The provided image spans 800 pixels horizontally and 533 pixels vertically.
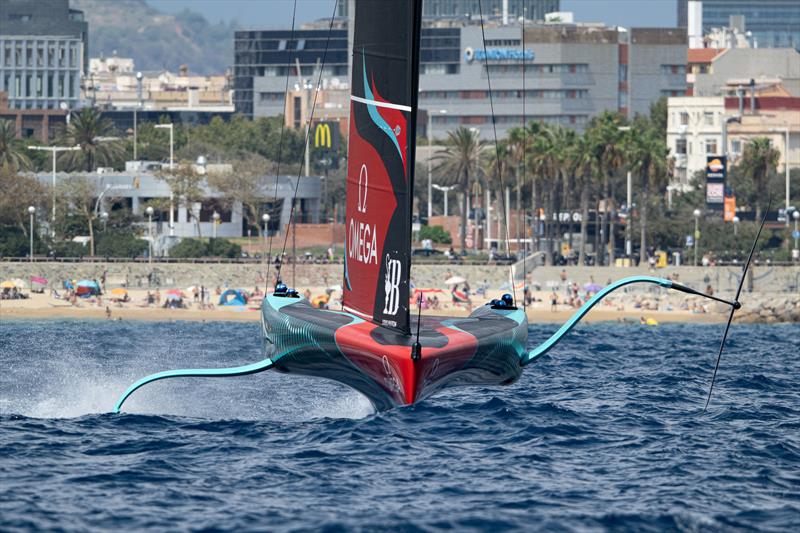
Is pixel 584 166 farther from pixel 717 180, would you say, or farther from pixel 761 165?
pixel 761 165

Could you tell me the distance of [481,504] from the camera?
20141 mm

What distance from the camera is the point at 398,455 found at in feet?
77.1

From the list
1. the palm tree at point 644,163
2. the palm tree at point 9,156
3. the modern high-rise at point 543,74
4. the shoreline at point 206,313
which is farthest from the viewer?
the modern high-rise at point 543,74

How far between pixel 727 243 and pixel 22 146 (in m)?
52.9

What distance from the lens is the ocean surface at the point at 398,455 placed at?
19.5 meters

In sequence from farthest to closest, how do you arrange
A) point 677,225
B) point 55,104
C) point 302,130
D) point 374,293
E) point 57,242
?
point 55,104 → point 302,130 → point 677,225 → point 57,242 → point 374,293

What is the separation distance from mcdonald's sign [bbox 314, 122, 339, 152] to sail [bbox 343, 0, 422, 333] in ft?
298

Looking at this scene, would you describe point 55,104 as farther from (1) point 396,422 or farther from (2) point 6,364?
(1) point 396,422

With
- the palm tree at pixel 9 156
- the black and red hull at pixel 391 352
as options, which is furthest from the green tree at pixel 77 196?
the black and red hull at pixel 391 352

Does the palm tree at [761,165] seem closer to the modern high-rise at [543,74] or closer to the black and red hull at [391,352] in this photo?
the black and red hull at [391,352]

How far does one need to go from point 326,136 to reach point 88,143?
1899 centimetres

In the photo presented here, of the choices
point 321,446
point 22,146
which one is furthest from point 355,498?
point 22,146

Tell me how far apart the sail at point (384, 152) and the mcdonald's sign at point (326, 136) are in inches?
3577

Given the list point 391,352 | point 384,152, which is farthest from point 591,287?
point 391,352
